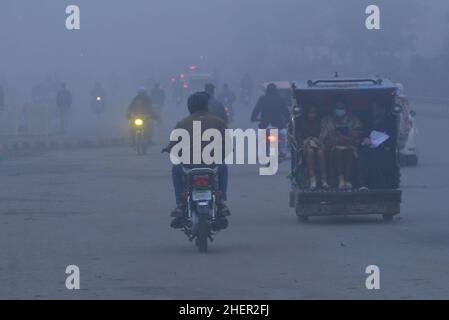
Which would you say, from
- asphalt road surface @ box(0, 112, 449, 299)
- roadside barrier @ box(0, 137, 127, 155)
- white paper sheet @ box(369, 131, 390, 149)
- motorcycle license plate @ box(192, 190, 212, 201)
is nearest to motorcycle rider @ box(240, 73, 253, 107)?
roadside barrier @ box(0, 137, 127, 155)

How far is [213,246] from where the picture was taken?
54.5 feet

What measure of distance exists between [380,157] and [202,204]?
16.0 feet

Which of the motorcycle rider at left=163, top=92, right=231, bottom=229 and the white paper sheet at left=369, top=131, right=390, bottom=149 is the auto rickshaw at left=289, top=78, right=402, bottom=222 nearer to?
the white paper sheet at left=369, top=131, right=390, bottom=149

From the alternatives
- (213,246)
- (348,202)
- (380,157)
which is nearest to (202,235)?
(213,246)

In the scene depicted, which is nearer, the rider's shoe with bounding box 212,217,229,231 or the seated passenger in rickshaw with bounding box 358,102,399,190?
the rider's shoe with bounding box 212,217,229,231

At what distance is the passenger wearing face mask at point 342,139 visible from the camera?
20.0 meters

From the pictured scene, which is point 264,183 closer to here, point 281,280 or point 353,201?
point 353,201

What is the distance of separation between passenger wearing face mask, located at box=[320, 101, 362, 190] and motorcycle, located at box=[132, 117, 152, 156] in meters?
15.0

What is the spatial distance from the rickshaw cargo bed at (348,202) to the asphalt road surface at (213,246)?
0.21 m

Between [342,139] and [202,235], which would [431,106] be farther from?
[202,235]

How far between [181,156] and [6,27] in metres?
137

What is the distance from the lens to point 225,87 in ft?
158

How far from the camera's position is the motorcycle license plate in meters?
16.1

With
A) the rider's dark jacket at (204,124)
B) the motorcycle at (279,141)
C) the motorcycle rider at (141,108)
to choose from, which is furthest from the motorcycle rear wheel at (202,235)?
the motorcycle rider at (141,108)
